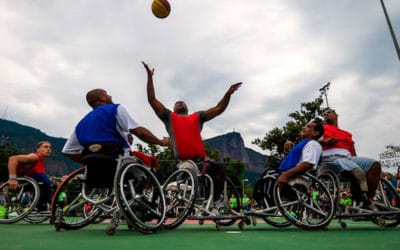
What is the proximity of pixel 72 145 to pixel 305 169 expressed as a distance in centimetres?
255

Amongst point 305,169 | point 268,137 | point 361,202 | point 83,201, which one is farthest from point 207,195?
point 268,137

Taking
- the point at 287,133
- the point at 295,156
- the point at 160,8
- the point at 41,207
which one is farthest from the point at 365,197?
the point at 287,133

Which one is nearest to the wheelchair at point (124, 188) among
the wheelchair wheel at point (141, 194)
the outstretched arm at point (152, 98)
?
the wheelchair wheel at point (141, 194)

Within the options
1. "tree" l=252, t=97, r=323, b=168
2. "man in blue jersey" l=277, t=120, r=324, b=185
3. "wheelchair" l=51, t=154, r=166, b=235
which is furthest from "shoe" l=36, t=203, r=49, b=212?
"tree" l=252, t=97, r=323, b=168

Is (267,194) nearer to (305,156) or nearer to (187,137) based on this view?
(305,156)

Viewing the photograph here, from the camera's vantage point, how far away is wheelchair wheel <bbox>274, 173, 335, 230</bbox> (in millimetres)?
3652

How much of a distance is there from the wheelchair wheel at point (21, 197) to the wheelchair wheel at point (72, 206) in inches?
80.0

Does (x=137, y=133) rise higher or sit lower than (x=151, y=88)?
lower

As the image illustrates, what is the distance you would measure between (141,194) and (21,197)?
12.0 feet

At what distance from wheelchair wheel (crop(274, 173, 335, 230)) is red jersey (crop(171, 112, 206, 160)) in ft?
3.42

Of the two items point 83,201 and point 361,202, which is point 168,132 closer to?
point 83,201

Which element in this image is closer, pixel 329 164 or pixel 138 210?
pixel 138 210

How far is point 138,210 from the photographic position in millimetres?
3127

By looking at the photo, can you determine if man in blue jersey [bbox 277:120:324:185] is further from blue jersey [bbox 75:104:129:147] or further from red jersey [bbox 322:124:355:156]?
blue jersey [bbox 75:104:129:147]
